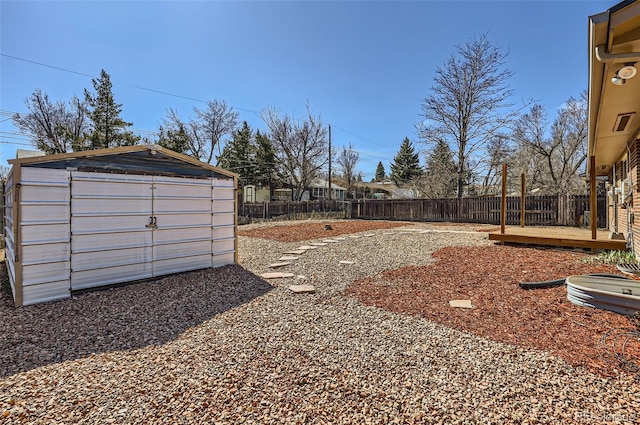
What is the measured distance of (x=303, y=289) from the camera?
13.9 ft

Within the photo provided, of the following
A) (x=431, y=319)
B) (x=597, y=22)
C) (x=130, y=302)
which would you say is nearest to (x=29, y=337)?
(x=130, y=302)

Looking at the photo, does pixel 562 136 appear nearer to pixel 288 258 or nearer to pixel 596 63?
pixel 596 63

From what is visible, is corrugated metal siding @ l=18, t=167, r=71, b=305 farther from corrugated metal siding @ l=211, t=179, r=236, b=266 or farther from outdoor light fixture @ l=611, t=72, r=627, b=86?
outdoor light fixture @ l=611, t=72, r=627, b=86

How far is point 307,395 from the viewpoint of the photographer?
1.92 metres

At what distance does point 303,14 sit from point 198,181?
817 cm

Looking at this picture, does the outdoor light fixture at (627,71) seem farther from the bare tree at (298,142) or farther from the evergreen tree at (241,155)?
the evergreen tree at (241,155)

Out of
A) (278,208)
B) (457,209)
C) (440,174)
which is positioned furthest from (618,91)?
(440,174)

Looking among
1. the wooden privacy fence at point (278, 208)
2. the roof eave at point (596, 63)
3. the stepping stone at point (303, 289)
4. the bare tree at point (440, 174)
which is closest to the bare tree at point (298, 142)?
the wooden privacy fence at point (278, 208)

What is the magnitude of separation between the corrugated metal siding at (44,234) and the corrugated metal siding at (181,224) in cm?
118

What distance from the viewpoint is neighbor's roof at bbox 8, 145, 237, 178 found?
3926mm

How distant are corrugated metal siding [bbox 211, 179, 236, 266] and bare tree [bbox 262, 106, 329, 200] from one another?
20.4 metres

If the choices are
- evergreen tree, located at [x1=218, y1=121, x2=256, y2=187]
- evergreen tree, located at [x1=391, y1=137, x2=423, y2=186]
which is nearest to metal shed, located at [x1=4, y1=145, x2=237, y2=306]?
evergreen tree, located at [x1=218, y1=121, x2=256, y2=187]

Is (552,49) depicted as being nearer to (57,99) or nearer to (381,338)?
(381,338)

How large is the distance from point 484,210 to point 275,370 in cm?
1480
